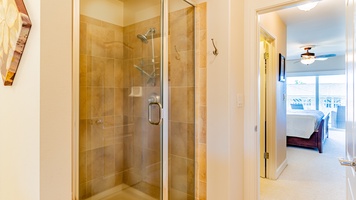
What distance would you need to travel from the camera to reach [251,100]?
199cm

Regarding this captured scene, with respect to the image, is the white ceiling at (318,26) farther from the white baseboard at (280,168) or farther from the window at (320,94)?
the white baseboard at (280,168)

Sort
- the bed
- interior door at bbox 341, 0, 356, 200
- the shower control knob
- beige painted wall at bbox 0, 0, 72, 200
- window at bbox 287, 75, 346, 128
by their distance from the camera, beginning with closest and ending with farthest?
beige painted wall at bbox 0, 0, 72, 200, interior door at bbox 341, 0, 356, 200, the shower control knob, the bed, window at bbox 287, 75, 346, 128

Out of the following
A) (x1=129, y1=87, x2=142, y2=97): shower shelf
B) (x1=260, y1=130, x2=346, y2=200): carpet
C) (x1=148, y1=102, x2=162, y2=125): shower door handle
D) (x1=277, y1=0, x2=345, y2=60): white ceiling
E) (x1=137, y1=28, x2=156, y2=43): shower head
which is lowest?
(x1=260, y1=130, x2=346, y2=200): carpet

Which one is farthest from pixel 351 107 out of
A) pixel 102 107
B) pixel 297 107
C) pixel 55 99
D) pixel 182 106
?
pixel 297 107

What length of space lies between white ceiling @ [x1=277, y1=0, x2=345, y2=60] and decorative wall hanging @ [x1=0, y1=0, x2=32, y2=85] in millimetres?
3442

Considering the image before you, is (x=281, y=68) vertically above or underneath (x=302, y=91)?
above

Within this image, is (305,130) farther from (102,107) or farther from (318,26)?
(102,107)

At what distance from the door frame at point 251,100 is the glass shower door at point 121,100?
0.85 metres

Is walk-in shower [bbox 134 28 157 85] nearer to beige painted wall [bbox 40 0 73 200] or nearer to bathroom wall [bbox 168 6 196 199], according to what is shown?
bathroom wall [bbox 168 6 196 199]

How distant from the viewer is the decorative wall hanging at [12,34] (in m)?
0.96

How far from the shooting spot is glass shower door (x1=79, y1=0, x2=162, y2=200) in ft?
7.11

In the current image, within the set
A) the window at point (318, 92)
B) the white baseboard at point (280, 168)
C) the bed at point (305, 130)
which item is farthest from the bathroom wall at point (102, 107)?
the window at point (318, 92)

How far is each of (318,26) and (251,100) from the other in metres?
3.36

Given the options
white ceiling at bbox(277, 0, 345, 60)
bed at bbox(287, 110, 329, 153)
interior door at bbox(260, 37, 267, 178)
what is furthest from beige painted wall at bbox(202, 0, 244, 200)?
bed at bbox(287, 110, 329, 153)
